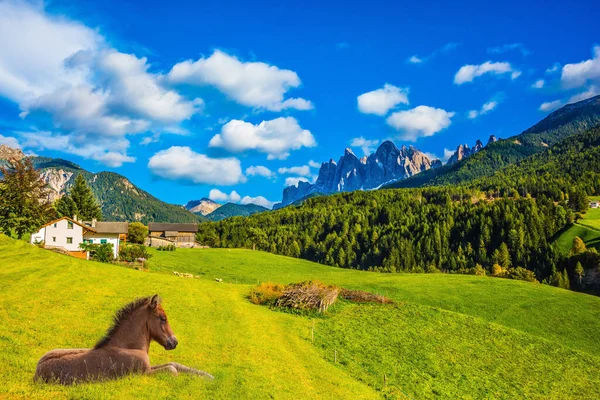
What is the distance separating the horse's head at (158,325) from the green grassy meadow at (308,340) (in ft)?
4.54

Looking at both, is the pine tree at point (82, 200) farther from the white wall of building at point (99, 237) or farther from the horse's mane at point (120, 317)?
the horse's mane at point (120, 317)

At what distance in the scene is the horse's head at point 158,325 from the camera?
11727 millimetres

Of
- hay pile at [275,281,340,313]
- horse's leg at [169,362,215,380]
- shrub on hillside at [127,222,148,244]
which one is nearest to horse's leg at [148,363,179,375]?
horse's leg at [169,362,215,380]

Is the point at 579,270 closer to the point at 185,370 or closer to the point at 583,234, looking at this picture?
the point at 583,234

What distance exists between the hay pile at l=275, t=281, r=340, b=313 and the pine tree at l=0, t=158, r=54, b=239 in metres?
49.4

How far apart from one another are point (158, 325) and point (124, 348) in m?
1.26

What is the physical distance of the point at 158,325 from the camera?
11.8m

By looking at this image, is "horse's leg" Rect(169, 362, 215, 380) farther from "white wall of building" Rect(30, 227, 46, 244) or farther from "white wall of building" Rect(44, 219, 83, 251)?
"white wall of building" Rect(30, 227, 46, 244)

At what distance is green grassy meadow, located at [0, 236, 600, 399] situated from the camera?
16.2 metres

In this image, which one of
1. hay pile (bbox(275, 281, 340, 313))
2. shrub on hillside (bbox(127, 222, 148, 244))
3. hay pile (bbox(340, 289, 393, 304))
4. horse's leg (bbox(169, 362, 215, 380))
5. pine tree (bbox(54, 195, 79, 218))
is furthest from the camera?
shrub on hillside (bbox(127, 222, 148, 244))

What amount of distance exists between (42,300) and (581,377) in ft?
141

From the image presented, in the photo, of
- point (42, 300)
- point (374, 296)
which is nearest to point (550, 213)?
point (374, 296)

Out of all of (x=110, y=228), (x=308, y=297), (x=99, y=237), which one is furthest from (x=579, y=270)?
(x=99, y=237)

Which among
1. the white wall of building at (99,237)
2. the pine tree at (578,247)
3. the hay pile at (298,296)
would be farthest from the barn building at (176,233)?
the pine tree at (578,247)
